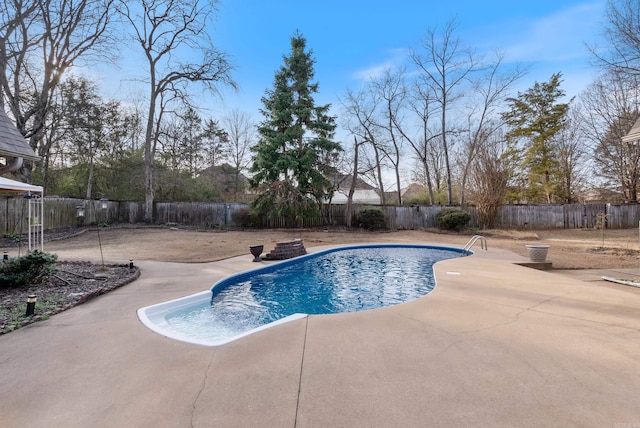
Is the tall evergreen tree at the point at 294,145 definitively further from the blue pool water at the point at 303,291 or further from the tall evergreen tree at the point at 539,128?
the tall evergreen tree at the point at 539,128

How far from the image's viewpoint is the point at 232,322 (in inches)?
174

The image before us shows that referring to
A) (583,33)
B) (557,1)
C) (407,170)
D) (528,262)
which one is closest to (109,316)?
(528,262)

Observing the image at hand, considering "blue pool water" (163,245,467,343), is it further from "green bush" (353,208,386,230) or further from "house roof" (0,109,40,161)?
"green bush" (353,208,386,230)

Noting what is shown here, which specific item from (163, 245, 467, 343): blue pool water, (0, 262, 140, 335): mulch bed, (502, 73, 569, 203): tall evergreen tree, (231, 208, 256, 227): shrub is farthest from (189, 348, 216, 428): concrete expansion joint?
(502, 73, 569, 203): tall evergreen tree

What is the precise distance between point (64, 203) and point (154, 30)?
11116 mm

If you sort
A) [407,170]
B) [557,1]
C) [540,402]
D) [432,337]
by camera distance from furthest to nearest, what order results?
[407,170] → [557,1] → [432,337] → [540,402]

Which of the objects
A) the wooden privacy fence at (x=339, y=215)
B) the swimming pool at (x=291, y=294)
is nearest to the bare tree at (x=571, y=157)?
the wooden privacy fence at (x=339, y=215)

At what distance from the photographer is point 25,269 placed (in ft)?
16.2

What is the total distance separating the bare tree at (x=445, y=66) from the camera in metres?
19.9

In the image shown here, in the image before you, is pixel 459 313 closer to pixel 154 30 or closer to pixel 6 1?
pixel 6 1

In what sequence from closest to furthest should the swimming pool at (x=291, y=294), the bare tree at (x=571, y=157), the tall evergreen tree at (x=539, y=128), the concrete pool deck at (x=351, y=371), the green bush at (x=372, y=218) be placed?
the concrete pool deck at (x=351, y=371) < the swimming pool at (x=291, y=294) < the green bush at (x=372, y=218) < the bare tree at (x=571, y=157) < the tall evergreen tree at (x=539, y=128)

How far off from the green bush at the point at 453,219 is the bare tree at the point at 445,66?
4.79 metres

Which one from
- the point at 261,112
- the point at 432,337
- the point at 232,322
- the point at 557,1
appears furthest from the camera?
the point at 261,112

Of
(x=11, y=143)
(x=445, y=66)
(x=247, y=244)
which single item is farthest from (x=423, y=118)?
(x=11, y=143)
